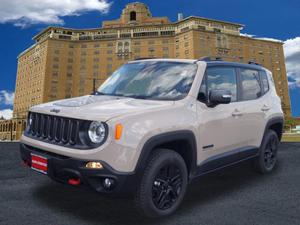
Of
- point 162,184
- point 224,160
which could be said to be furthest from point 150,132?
point 224,160

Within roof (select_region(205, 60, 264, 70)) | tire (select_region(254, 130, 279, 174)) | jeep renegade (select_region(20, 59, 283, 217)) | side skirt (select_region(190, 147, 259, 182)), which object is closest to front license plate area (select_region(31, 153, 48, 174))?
jeep renegade (select_region(20, 59, 283, 217))

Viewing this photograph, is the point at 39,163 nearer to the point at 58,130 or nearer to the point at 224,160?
the point at 58,130

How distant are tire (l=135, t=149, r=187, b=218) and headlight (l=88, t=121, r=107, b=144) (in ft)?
1.91

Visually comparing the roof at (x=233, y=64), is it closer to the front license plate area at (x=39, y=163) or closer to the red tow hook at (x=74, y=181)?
the red tow hook at (x=74, y=181)

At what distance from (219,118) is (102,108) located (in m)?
1.65

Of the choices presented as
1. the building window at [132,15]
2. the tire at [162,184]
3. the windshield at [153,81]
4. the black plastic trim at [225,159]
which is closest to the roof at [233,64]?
the windshield at [153,81]

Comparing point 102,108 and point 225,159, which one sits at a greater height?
point 102,108

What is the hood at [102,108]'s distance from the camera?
2996 mm

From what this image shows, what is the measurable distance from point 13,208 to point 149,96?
2119mm

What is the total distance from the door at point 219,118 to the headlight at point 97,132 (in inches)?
50.8

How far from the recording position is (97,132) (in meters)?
2.97

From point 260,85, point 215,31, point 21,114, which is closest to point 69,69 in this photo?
point 21,114

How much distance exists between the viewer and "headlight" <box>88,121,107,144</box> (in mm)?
2934

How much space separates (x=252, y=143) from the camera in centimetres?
480
